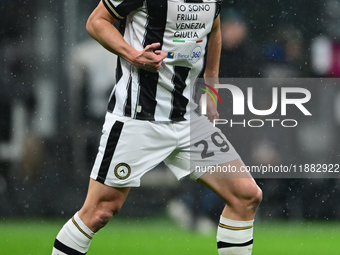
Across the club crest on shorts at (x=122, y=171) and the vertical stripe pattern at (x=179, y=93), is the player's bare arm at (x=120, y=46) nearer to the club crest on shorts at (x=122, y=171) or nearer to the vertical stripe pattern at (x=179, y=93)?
the vertical stripe pattern at (x=179, y=93)

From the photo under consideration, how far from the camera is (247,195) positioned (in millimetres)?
2184

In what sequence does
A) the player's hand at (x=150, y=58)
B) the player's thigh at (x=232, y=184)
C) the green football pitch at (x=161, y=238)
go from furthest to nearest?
the green football pitch at (x=161, y=238) < the player's thigh at (x=232, y=184) < the player's hand at (x=150, y=58)

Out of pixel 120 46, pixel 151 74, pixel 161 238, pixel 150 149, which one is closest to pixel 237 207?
pixel 150 149

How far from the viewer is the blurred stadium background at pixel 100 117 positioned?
4.45 metres

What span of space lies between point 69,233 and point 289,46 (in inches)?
125

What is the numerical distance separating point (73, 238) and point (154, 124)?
60 centimetres

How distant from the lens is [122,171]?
2.12 metres

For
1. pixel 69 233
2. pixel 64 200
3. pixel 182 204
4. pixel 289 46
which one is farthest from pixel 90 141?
pixel 69 233

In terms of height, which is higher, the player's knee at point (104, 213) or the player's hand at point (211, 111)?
the player's hand at point (211, 111)

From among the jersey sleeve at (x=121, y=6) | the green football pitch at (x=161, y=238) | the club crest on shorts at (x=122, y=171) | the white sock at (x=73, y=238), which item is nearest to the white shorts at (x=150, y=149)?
the club crest on shorts at (x=122, y=171)

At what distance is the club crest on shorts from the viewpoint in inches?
83.4

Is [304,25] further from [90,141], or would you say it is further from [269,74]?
[90,141]

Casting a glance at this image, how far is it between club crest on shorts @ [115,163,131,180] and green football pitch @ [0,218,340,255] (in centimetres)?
157

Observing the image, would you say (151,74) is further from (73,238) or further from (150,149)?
(73,238)
